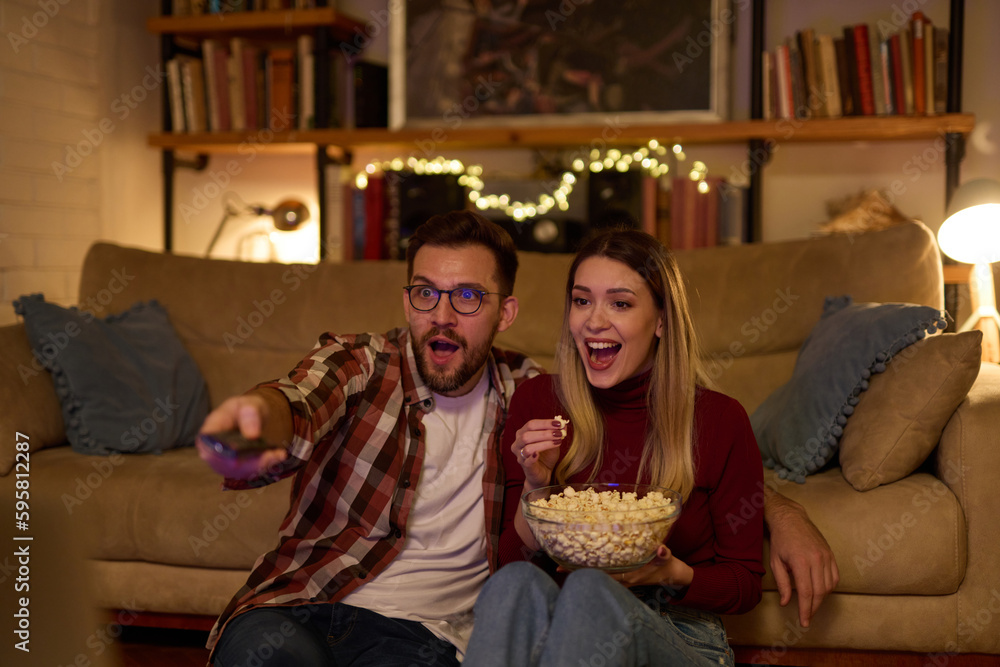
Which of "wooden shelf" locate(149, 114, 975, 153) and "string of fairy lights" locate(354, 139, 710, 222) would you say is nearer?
"wooden shelf" locate(149, 114, 975, 153)

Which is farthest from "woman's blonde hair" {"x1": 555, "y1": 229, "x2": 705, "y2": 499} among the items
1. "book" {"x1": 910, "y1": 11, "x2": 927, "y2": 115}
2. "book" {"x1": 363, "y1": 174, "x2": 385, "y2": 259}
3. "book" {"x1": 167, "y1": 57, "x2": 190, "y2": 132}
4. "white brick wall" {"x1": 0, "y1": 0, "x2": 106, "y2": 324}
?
"book" {"x1": 167, "y1": 57, "x2": 190, "y2": 132}

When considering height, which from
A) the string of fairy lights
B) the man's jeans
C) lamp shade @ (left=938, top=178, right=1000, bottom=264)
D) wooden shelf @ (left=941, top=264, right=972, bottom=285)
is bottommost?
the man's jeans

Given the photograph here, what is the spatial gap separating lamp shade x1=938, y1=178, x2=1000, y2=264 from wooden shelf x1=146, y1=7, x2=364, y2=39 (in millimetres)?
2341

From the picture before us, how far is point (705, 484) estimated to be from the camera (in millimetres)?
1463

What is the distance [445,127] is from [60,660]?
9.75 feet

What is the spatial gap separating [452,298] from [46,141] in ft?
7.93

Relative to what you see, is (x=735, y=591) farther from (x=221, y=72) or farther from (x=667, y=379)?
(x=221, y=72)

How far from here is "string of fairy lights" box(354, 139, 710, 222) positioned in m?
3.43

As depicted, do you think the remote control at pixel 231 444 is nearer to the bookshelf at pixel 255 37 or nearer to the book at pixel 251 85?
the bookshelf at pixel 255 37

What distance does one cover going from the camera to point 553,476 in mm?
1519

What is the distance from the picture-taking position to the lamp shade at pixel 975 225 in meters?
2.49

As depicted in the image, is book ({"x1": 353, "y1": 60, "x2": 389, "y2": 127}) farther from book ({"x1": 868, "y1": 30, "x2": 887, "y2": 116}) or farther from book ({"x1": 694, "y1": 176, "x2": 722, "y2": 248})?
book ({"x1": 868, "y1": 30, "x2": 887, "y2": 116})

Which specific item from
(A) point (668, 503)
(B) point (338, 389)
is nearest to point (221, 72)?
(B) point (338, 389)

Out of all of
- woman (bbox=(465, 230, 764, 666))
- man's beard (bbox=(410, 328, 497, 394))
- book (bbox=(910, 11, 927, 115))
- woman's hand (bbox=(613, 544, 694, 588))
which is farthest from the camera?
book (bbox=(910, 11, 927, 115))
